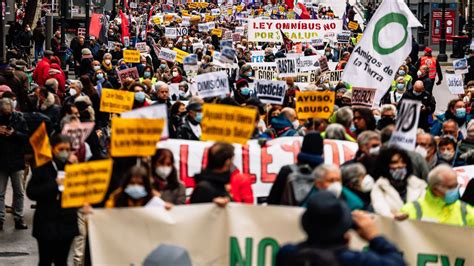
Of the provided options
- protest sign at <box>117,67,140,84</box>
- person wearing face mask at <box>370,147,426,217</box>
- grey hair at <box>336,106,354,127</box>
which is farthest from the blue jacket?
protest sign at <box>117,67,140,84</box>

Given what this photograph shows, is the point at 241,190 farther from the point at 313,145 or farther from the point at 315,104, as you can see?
the point at 315,104

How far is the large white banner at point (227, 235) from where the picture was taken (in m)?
9.77

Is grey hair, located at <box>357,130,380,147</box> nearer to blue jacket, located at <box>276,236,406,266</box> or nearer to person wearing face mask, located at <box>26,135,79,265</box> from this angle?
person wearing face mask, located at <box>26,135,79,265</box>

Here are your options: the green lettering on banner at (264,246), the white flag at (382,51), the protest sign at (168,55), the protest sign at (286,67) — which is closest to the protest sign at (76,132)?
the green lettering on banner at (264,246)

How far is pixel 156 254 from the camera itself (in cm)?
855

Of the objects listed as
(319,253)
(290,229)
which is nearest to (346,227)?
(319,253)

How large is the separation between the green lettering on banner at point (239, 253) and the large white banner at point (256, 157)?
2.84 metres

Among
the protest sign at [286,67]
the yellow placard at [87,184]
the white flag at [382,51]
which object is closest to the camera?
the yellow placard at [87,184]

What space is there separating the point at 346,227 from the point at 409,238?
312 centimetres

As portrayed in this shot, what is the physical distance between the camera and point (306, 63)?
25.8 m

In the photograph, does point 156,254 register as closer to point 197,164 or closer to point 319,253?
point 319,253

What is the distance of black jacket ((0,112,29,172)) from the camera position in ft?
50.2

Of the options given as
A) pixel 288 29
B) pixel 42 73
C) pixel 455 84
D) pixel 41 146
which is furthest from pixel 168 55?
pixel 41 146

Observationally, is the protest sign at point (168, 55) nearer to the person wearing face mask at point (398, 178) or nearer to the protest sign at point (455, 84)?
the protest sign at point (455, 84)
